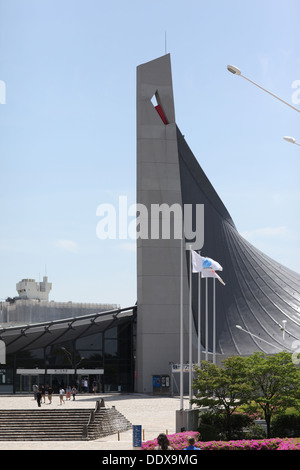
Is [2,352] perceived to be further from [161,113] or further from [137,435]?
[137,435]

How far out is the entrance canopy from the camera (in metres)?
61.2

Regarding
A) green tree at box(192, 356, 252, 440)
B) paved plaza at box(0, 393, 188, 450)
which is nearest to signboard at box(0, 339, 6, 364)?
paved plaza at box(0, 393, 188, 450)

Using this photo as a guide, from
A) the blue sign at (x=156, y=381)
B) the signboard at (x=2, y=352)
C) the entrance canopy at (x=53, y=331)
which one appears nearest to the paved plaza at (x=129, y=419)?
the blue sign at (x=156, y=381)

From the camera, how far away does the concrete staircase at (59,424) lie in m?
34.8

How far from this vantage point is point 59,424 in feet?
119

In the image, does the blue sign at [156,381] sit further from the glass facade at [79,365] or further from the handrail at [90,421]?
the handrail at [90,421]

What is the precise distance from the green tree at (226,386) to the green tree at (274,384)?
45 centimetres

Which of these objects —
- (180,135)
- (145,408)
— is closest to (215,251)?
(180,135)

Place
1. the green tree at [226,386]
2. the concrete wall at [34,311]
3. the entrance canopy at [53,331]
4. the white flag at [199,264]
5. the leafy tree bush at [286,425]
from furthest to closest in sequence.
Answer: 1. the concrete wall at [34,311]
2. the entrance canopy at [53,331]
3. the white flag at [199,264]
4. the green tree at [226,386]
5. the leafy tree bush at [286,425]

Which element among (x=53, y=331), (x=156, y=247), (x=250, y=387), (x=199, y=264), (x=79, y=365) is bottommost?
(x=79, y=365)

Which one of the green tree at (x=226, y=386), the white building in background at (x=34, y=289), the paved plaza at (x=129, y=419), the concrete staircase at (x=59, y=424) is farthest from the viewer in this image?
the white building in background at (x=34, y=289)

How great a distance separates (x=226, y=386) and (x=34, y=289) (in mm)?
81011

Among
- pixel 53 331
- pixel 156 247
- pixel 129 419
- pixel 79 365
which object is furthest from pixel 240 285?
pixel 129 419
